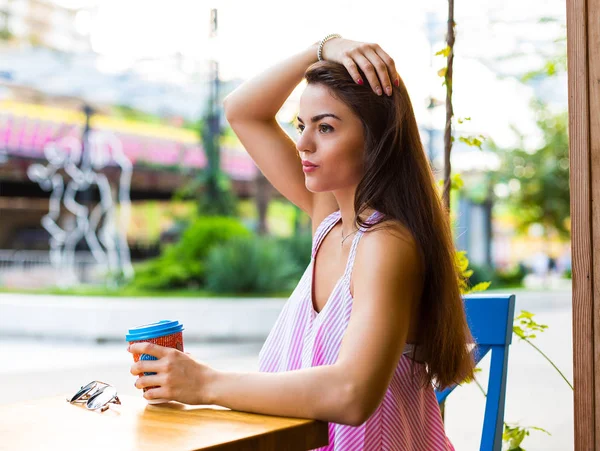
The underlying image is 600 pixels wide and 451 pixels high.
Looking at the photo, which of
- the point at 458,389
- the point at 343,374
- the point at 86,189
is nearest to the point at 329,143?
the point at 343,374

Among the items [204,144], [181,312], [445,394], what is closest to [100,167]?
[204,144]

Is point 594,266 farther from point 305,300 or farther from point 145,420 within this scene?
point 145,420

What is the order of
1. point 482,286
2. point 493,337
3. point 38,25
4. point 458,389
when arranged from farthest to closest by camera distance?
point 38,25 < point 458,389 < point 482,286 < point 493,337

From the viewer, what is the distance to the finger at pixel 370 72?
1220 millimetres

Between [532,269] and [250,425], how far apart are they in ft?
48.4

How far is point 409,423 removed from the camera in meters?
1.25

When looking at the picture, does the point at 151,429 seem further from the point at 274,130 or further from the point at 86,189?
the point at 86,189

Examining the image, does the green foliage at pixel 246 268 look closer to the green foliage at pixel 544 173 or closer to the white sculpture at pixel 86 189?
the white sculpture at pixel 86 189

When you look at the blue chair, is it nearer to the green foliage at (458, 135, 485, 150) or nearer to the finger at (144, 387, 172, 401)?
the green foliage at (458, 135, 485, 150)

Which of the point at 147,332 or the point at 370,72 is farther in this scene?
the point at 370,72

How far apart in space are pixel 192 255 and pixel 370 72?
841 centimetres

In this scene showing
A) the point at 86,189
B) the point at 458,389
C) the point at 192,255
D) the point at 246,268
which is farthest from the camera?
the point at 86,189

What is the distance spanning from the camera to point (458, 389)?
5.46 meters

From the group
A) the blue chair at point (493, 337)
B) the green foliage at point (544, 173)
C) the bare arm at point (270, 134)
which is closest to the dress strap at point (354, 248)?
the bare arm at point (270, 134)
